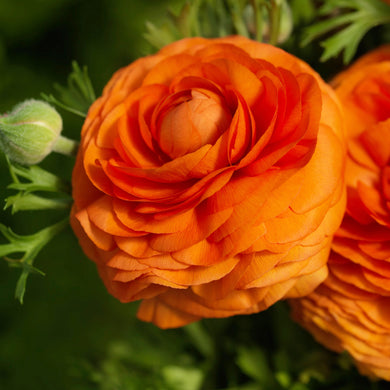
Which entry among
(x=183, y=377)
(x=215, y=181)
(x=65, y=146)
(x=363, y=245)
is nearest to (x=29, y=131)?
(x=65, y=146)

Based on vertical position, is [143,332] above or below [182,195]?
below

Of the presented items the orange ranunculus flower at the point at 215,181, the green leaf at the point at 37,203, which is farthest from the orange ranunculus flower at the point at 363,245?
the green leaf at the point at 37,203

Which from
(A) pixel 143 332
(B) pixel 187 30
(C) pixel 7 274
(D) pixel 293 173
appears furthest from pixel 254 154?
(C) pixel 7 274

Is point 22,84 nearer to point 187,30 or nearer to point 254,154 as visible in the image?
point 187,30

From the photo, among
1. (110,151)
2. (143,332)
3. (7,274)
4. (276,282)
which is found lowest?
(143,332)

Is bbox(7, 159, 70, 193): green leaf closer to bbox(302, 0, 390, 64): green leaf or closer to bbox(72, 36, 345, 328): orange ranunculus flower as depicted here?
bbox(72, 36, 345, 328): orange ranunculus flower

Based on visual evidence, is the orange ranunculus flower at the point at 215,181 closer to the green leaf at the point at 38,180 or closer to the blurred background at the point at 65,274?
the green leaf at the point at 38,180
